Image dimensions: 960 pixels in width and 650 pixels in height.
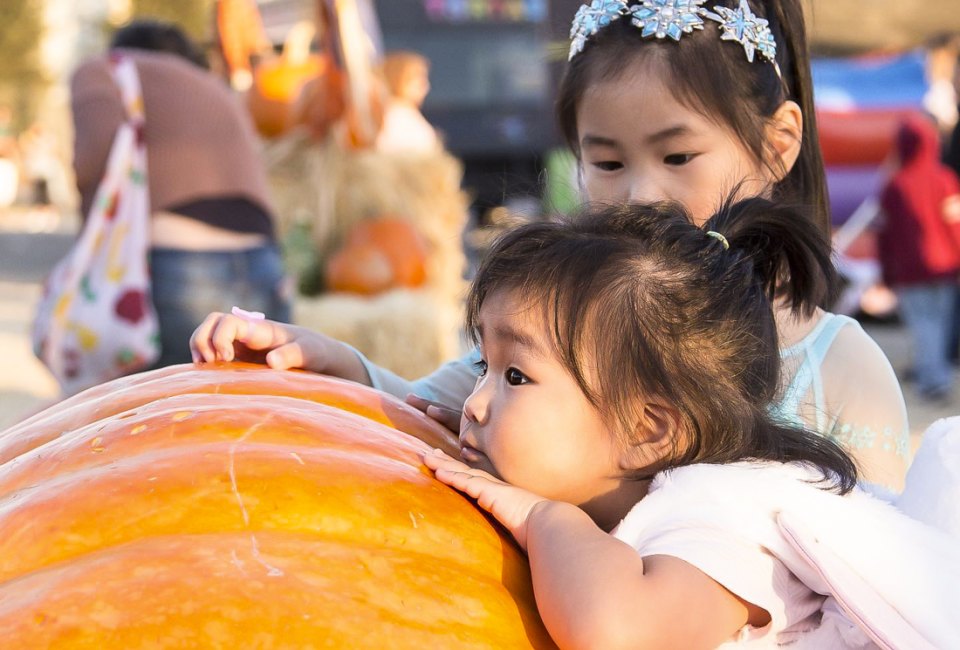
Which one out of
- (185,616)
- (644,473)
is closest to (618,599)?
(644,473)

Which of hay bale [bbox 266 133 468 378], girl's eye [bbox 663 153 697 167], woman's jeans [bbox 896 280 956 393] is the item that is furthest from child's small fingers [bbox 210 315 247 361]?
woman's jeans [bbox 896 280 956 393]

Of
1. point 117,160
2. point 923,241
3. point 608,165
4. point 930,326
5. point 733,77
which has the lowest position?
point 930,326

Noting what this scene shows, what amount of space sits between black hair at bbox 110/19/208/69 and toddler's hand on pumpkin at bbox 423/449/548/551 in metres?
3.78

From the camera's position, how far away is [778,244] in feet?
6.03

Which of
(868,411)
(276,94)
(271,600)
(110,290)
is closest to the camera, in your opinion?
(271,600)

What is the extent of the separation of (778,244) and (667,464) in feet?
1.64

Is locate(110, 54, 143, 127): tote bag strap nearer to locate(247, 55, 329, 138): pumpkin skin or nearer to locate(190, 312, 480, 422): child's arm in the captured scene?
locate(190, 312, 480, 422): child's arm

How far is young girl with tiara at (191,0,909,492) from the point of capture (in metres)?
1.97

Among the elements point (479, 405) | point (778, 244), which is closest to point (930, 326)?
point (778, 244)

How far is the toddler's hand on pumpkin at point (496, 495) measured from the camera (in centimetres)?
145

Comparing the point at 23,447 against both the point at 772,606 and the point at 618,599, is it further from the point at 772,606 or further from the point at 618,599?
the point at 772,606

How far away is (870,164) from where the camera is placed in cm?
1336

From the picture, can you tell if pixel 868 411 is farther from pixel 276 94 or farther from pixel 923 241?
pixel 276 94

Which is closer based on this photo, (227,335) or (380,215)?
(227,335)
